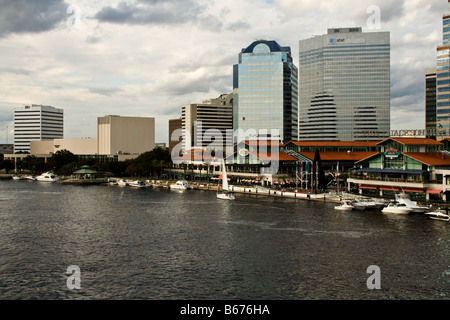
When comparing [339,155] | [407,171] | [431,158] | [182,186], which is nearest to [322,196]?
[407,171]

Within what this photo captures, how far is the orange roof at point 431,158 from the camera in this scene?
95.4m

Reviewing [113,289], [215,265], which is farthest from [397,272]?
[113,289]

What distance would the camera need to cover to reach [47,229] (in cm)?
7112

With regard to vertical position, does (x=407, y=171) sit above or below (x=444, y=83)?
below

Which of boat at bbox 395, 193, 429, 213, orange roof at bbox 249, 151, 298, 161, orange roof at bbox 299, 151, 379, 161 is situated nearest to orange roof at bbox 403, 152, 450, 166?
boat at bbox 395, 193, 429, 213

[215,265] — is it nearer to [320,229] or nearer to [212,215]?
[320,229]

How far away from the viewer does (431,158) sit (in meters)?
99.8

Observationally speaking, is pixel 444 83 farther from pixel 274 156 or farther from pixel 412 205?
pixel 412 205

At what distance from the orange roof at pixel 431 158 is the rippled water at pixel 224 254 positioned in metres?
20.1

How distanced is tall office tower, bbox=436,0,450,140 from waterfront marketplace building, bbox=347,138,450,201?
61.8m

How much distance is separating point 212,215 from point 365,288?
154 ft

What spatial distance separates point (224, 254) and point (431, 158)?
68.0m

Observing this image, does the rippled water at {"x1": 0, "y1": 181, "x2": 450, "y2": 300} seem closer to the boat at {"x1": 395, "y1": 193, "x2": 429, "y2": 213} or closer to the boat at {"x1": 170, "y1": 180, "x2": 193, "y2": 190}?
the boat at {"x1": 395, "y1": 193, "x2": 429, "y2": 213}

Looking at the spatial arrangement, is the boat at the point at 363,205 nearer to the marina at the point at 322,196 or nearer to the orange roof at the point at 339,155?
the marina at the point at 322,196
